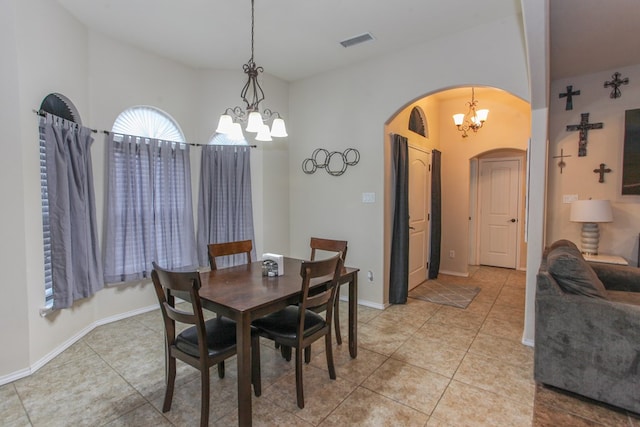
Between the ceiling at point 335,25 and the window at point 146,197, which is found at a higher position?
the ceiling at point 335,25

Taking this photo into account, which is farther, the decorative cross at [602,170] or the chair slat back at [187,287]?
the decorative cross at [602,170]

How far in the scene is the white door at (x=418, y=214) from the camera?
440 centimetres

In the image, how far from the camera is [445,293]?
4.36 m

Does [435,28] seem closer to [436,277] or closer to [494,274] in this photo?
[436,277]

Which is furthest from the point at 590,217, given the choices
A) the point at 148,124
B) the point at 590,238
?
the point at 148,124

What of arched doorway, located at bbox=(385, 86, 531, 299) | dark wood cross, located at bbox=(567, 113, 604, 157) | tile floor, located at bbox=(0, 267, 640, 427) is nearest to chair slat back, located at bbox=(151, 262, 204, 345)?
tile floor, located at bbox=(0, 267, 640, 427)

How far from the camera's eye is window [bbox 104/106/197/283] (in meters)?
3.31

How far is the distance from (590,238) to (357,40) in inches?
125

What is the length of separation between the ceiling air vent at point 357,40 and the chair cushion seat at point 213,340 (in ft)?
9.82

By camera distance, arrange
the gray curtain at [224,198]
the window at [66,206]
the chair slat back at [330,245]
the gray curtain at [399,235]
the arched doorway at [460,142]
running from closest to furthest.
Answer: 1. the window at [66,206]
2. the chair slat back at [330,245]
3. the gray curtain at [399,235]
4. the gray curtain at [224,198]
5. the arched doorway at [460,142]

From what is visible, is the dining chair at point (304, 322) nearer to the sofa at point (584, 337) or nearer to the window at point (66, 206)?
the sofa at point (584, 337)

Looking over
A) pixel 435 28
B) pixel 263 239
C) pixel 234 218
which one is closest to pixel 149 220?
pixel 234 218

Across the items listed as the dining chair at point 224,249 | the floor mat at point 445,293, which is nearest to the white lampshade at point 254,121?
the dining chair at point 224,249

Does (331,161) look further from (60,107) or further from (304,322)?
(60,107)
